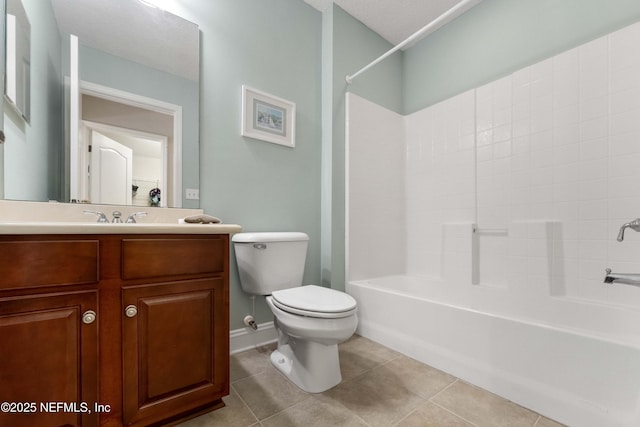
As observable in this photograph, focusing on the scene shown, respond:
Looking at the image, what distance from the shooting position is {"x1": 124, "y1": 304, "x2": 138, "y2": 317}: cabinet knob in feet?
3.09

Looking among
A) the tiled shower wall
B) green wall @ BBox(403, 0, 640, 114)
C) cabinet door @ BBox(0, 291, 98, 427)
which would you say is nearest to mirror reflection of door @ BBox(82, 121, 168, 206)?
cabinet door @ BBox(0, 291, 98, 427)

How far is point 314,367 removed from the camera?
1355 mm

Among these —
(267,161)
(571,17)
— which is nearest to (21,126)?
(267,161)

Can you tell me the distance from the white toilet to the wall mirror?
0.49 m

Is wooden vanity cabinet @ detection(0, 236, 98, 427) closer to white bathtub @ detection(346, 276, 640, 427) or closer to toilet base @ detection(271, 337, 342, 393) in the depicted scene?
toilet base @ detection(271, 337, 342, 393)

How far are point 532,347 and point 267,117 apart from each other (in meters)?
1.95

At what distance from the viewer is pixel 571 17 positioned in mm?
1702

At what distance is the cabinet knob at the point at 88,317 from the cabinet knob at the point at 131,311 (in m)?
0.08

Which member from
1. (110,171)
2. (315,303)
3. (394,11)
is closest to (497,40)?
(394,11)

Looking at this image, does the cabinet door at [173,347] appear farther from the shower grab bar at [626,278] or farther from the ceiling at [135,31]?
the shower grab bar at [626,278]

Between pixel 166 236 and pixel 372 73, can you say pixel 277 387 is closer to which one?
pixel 166 236

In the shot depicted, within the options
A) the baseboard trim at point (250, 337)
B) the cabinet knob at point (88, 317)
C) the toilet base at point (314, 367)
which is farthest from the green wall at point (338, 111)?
the cabinet knob at point (88, 317)

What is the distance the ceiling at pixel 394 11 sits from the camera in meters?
2.09

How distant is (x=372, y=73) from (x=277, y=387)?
2436 mm
